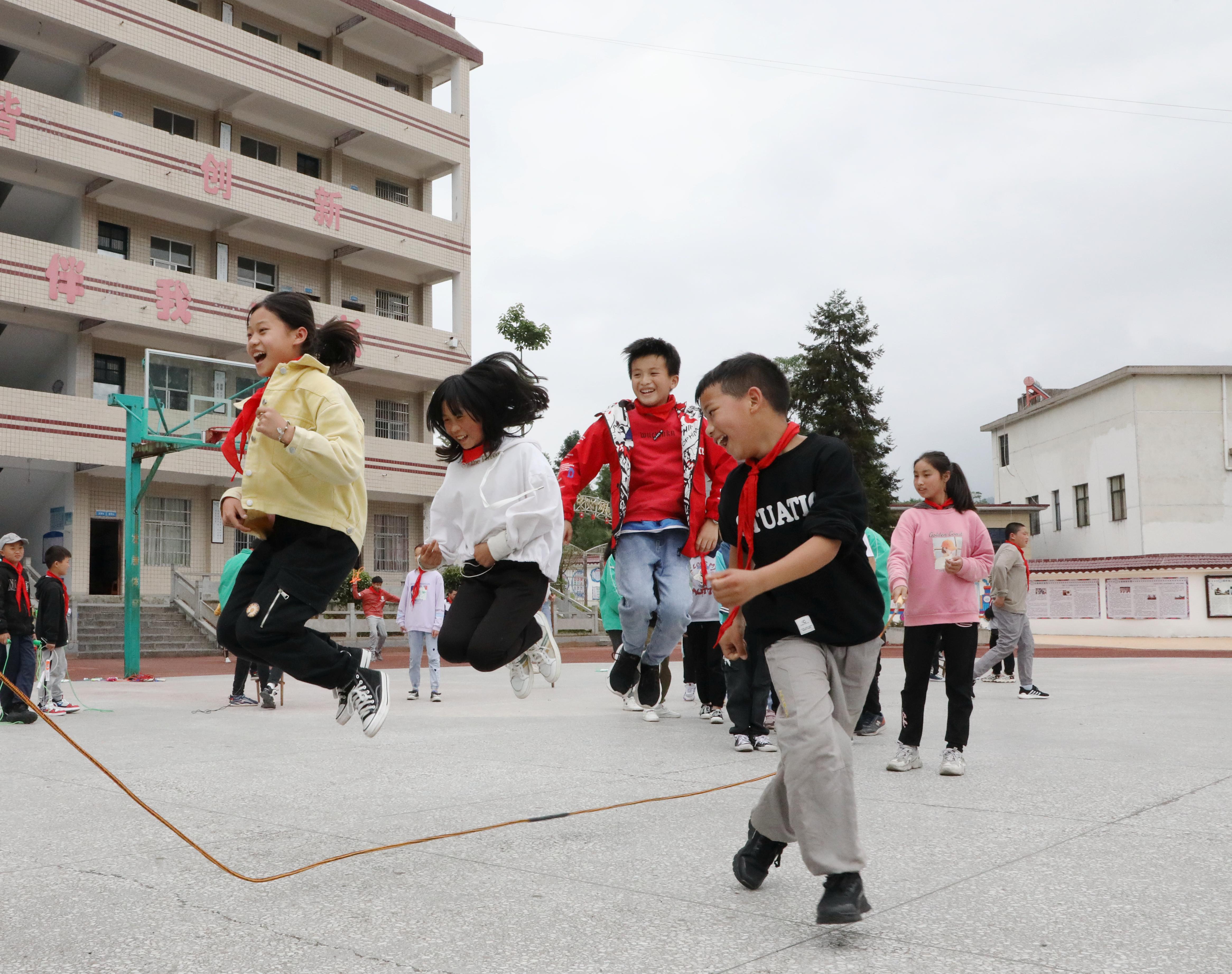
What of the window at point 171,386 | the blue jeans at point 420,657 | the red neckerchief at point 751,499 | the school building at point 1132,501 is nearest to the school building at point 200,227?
the window at point 171,386

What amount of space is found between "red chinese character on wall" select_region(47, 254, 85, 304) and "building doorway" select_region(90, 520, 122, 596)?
6.16 meters

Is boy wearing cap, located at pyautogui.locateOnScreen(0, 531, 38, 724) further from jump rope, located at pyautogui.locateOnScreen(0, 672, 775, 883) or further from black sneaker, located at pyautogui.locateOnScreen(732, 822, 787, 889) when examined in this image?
black sneaker, located at pyautogui.locateOnScreen(732, 822, 787, 889)

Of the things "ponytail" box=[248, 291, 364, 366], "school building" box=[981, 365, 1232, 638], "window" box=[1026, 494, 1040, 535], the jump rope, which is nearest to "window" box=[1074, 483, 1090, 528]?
"school building" box=[981, 365, 1232, 638]

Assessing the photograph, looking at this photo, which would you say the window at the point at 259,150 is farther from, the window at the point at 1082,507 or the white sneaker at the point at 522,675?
the window at the point at 1082,507

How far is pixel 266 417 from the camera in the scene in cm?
371

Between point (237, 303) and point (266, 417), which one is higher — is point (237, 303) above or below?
above

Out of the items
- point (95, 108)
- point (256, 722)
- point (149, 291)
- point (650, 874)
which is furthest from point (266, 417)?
point (95, 108)

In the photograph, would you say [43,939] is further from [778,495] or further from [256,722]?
[256,722]

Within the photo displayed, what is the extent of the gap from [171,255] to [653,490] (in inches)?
1161

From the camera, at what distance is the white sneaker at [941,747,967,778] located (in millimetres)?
5523

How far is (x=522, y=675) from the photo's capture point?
5.32m

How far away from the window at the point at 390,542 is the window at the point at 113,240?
438 inches

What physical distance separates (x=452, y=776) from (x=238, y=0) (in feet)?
111

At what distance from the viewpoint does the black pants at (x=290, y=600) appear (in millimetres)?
4012
